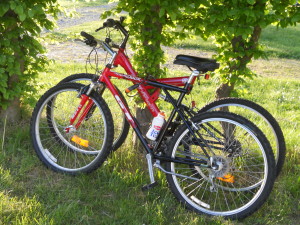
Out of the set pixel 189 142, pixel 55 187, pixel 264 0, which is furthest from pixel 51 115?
pixel 264 0

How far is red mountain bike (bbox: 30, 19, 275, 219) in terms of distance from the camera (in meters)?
3.20

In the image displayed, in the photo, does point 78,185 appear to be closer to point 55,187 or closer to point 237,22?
point 55,187

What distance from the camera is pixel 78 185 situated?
3.57 metres

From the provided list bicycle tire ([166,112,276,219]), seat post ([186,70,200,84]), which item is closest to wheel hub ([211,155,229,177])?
bicycle tire ([166,112,276,219])

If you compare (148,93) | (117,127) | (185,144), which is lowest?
(117,127)

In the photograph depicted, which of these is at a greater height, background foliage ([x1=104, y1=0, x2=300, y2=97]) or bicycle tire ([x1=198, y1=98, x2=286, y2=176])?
background foliage ([x1=104, y1=0, x2=300, y2=97])

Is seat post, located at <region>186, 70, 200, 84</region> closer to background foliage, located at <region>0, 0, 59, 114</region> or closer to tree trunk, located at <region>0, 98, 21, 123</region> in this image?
background foliage, located at <region>0, 0, 59, 114</region>

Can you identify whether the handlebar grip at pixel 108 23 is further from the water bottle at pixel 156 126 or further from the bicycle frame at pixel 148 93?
the water bottle at pixel 156 126

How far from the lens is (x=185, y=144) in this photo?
3484mm

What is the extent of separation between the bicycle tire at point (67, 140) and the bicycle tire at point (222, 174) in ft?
2.29

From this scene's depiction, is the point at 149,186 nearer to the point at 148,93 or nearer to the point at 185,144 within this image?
the point at 185,144

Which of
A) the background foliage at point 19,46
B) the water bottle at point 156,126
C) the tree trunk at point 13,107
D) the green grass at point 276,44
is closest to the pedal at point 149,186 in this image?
the water bottle at point 156,126

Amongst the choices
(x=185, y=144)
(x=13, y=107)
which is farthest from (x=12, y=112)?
(x=185, y=144)

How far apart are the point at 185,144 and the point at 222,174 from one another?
17.8 inches
